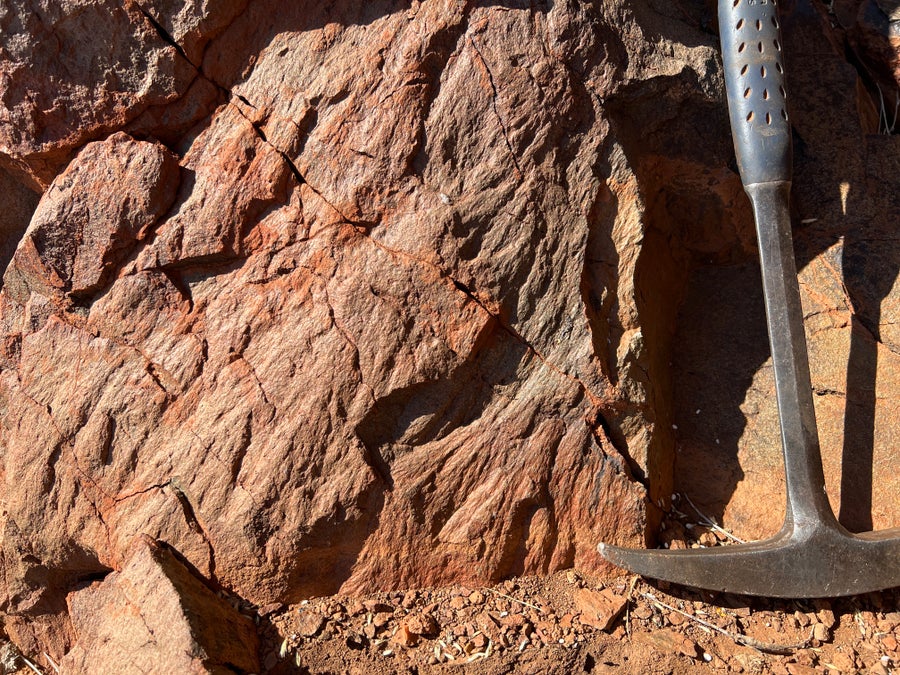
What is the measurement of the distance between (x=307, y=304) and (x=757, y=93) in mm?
1688

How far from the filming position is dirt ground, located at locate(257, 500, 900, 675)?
83.5 inches

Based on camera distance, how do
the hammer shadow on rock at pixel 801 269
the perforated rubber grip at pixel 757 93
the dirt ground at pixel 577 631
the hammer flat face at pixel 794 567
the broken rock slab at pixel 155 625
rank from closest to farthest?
the broken rock slab at pixel 155 625
the dirt ground at pixel 577 631
the hammer flat face at pixel 794 567
the perforated rubber grip at pixel 757 93
the hammer shadow on rock at pixel 801 269

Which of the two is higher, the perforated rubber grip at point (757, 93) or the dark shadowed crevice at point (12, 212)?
the perforated rubber grip at point (757, 93)

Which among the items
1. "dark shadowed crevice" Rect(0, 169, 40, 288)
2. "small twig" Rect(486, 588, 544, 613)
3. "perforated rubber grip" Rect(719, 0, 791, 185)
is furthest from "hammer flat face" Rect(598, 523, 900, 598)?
"dark shadowed crevice" Rect(0, 169, 40, 288)

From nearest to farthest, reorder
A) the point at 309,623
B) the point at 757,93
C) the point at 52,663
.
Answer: the point at 309,623 < the point at 52,663 < the point at 757,93

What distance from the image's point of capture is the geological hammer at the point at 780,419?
7.35ft

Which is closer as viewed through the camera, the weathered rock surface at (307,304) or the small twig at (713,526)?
the weathered rock surface at (307,304)

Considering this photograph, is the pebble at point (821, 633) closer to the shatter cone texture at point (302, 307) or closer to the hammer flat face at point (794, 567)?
the hammer flat face at point (794, 567)

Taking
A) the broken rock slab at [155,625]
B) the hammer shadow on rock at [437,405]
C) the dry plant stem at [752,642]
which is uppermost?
the hammer shadow on rock at [437,405]

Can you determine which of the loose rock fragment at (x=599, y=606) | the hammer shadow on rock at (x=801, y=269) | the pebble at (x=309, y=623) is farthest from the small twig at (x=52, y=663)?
the hammer shadow on rock at (x=801, y=269)

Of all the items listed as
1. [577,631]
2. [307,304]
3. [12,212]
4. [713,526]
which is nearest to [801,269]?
[713,526]

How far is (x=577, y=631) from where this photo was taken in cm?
220

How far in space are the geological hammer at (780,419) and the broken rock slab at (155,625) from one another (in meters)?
1.16

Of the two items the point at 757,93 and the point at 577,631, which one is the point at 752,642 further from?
the point at 757,93
